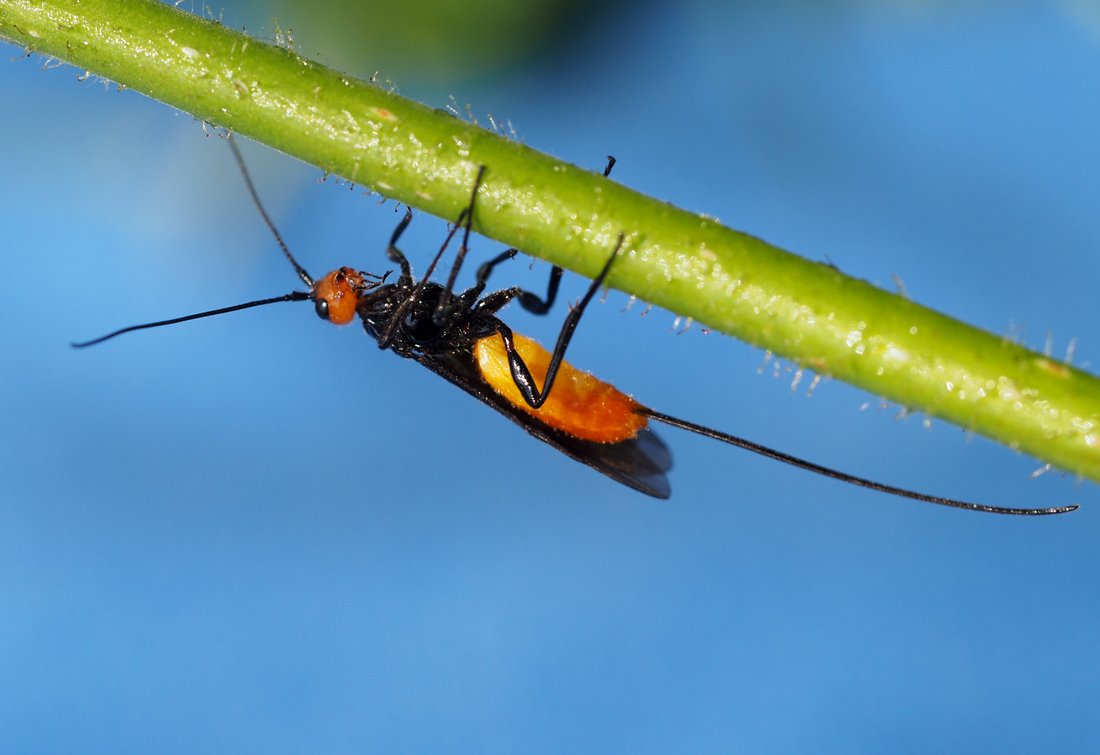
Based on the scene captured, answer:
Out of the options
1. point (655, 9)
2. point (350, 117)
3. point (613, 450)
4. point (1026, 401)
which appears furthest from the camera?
point (655, 9)

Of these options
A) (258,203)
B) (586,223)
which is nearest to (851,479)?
(586,223)

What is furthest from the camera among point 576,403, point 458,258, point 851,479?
point 576,403

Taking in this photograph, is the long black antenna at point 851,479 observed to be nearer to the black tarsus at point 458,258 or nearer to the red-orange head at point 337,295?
the black tarsus at point 458,258

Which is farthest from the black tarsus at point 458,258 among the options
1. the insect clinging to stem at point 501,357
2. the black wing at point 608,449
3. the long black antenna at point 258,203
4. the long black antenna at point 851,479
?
the long black antenna at point 851,479

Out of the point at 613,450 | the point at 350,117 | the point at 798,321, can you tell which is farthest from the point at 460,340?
the point at 798,321

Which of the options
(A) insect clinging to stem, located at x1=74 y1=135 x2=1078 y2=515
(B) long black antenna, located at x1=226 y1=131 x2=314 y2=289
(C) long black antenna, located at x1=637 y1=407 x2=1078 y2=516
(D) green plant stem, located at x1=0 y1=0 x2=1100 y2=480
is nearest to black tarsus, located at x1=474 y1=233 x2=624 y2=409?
(A) insect clinging to stem, located at x1=74 y1=135 x2=1078 y2=515

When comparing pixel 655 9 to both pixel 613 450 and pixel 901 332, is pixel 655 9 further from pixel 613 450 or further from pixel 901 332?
pixel 901 332

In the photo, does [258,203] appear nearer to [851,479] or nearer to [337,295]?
[337,295]
